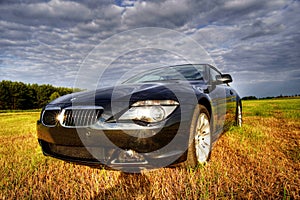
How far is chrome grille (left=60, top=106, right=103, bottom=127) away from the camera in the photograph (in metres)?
1.89

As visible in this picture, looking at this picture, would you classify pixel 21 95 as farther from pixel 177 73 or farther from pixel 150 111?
pixel 150 111

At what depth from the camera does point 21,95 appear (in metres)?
59.7

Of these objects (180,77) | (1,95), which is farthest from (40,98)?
(180,77)

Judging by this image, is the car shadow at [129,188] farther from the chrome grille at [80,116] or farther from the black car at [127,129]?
the chrome grille at [80,116]

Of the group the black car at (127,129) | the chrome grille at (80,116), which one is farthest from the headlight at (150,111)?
the chrome grille at (80,116)

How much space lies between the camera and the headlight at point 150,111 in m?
1.82

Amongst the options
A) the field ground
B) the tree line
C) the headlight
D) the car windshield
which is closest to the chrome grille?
the headlight

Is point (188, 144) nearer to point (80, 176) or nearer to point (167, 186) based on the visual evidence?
point (167, 186)

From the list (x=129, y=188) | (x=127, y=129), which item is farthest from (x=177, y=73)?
(x=129, y=188)

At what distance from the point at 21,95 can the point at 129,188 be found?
6889cm

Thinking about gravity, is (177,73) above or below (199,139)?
above

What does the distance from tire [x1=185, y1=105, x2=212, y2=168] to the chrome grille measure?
93 centimetres

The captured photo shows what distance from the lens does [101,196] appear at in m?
1.71

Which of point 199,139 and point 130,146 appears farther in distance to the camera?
point 199,139
